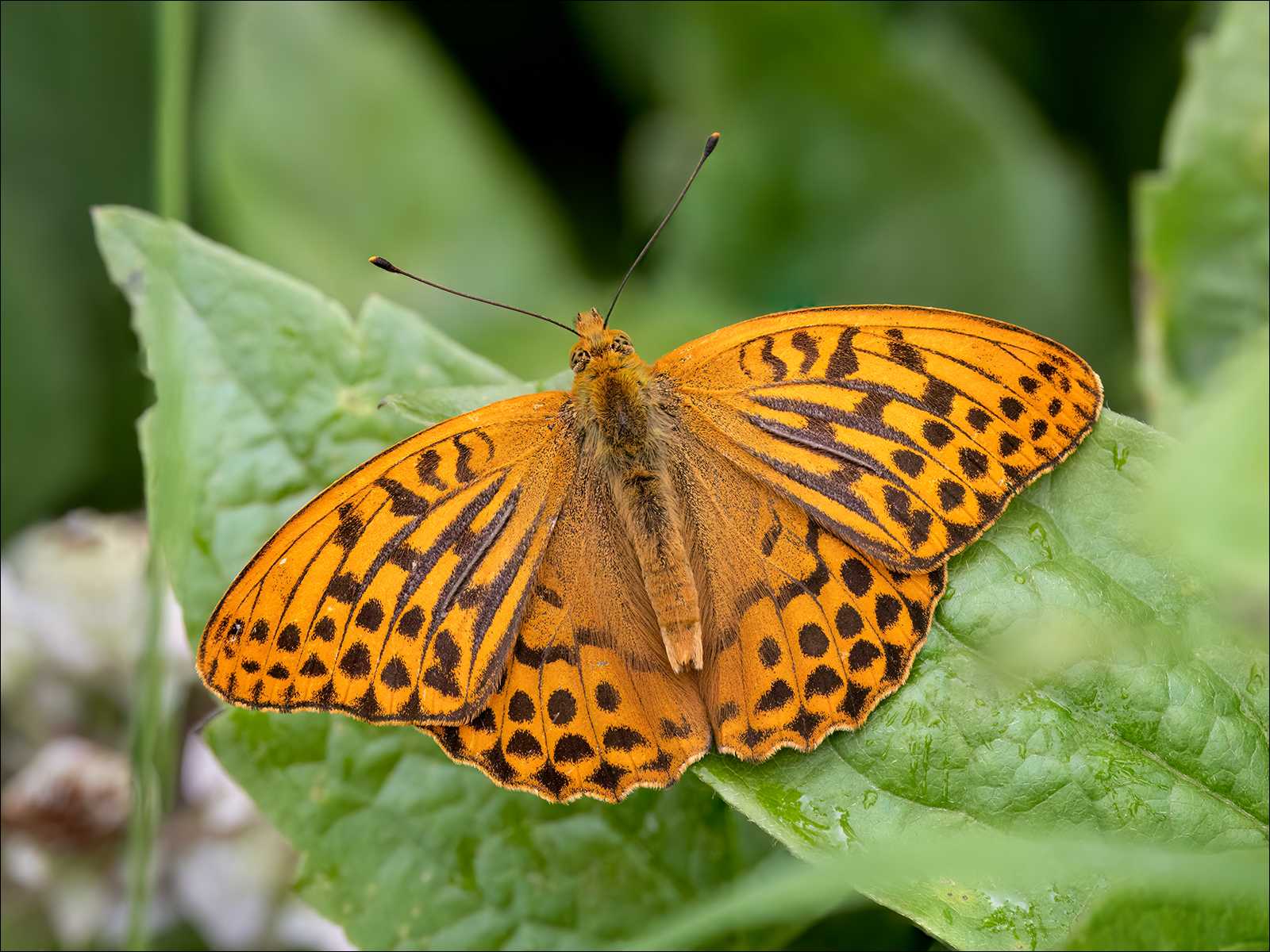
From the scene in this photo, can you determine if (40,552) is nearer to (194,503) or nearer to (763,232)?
(194,503)

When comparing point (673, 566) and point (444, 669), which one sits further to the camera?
point (673, 566)

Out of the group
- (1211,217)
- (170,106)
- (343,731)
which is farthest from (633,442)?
(1211,217)

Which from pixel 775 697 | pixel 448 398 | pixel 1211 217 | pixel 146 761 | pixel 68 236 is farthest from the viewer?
pixel 68 236

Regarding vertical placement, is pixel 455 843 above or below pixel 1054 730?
below

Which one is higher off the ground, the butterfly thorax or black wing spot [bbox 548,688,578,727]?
the butterfly thorax

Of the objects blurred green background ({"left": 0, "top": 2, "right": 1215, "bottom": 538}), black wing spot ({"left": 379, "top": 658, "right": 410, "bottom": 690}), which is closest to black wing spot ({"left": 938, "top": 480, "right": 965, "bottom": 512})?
black wing spot ({"left": 379, "top": 658, "right": 410, "bottom": 690})

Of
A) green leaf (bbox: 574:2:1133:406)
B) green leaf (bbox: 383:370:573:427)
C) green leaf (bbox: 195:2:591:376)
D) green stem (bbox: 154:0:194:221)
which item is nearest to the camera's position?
green leaf (bbox: 383:370:573:427)

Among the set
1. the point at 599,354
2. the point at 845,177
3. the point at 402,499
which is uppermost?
the point at 845,177

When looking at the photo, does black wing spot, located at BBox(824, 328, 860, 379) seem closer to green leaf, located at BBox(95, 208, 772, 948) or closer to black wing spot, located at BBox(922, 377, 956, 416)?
black wing spot, located at BBox(922, 377, 956, 416)

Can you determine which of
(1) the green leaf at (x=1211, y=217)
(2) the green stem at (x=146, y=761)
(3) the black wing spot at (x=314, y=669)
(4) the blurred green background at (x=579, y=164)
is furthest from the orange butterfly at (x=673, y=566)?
(4) the blurred green background at (x=579, y=164)

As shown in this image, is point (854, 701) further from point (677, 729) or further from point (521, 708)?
point (521, 708)
